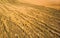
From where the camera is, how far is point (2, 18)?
8.69ft

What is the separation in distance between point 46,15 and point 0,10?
1268 millimetres

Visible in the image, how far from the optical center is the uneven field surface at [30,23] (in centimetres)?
203

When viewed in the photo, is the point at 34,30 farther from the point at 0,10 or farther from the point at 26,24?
the point at 0,10

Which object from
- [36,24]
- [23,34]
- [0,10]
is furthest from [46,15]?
[0,10]

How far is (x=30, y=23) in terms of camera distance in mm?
2361

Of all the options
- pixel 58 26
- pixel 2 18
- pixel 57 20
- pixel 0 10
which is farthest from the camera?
pixel 0 10

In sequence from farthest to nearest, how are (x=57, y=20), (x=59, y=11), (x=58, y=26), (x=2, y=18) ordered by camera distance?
(x=59, y=11) → (x=2, y=18) → (x=57, y=20) → (x=58, y=26)

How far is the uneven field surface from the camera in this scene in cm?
203

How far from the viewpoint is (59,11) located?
9.56ft

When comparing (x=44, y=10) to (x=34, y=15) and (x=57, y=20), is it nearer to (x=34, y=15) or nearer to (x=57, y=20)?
(x=34, y=15)

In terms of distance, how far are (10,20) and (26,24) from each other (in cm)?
41

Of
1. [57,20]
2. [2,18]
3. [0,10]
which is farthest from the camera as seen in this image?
[0,10]

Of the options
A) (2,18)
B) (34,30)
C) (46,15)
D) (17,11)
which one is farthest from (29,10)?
(34,30)

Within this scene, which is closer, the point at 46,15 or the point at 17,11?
the point at 46,15
